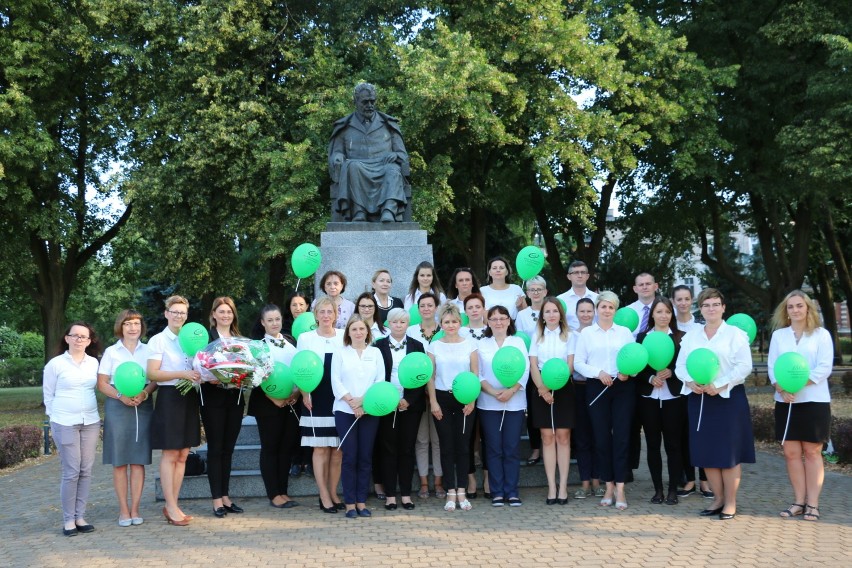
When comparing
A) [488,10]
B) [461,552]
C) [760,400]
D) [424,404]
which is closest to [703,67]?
[488,10]

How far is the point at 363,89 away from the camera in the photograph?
11.5m

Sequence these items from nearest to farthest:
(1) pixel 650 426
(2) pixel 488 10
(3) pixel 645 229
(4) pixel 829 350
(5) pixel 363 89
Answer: (4) pixel 829 350
(1) pixel 650 426
(5) pixel 363 89
(2) pixel 488 10
(3) pixel 645 229

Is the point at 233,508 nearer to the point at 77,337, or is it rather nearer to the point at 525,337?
the point at 77,337

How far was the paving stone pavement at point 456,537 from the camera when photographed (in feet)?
19.4

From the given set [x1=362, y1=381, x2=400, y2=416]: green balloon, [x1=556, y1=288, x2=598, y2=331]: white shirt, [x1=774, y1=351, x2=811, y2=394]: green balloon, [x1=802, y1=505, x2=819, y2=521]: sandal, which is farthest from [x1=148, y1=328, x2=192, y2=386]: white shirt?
[x1=802, y1=505, x2=819, y2=521]: sandal

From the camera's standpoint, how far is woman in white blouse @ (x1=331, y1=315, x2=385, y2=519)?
719 cm

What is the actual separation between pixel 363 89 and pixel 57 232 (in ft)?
37.9

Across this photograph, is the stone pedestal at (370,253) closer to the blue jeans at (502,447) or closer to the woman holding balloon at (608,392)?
the blue jeans at (502,447)

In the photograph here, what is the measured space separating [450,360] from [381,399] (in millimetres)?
809

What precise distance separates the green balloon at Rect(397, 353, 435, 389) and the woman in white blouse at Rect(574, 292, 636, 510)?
1390 mm

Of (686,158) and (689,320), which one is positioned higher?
(686,158)

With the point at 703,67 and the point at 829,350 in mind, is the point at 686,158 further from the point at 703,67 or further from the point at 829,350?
the point at 829,350

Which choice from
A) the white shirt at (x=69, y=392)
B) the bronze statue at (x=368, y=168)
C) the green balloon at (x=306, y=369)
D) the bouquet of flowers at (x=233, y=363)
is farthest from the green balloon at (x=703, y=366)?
the bronze statue at (x=368, y=168)

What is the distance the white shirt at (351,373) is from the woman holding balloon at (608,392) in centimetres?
181
